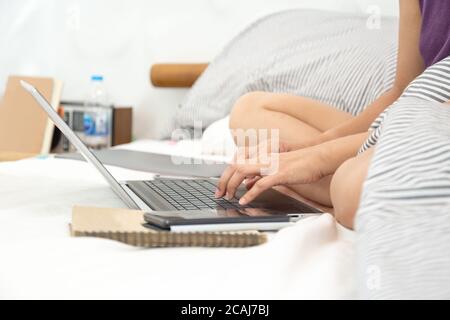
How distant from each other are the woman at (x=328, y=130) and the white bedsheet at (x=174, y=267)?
0.25ft

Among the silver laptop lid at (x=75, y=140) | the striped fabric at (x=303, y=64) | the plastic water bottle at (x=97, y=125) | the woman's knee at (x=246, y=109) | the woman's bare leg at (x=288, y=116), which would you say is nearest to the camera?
the silver laptop lid at (x=75, y=140)

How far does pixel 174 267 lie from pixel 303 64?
1295mm

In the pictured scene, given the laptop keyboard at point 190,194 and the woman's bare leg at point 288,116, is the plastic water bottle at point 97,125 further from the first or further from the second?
the laptop keyboard at point 190,194

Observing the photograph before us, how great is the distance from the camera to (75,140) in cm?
83

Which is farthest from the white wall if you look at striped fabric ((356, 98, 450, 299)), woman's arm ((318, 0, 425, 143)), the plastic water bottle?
striped fabric ((356, 98, 450, 299))

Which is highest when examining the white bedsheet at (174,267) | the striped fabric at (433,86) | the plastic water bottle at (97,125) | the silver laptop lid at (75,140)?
the plastic water bottle at (97,125)

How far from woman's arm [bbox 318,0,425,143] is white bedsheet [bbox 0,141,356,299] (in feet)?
1.34

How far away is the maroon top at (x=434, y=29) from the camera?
3.56ft

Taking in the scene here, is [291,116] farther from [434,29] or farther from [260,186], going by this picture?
[260,186]

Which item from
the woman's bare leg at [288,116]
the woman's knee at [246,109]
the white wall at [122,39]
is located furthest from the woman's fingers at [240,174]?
the white wall at [122,39]

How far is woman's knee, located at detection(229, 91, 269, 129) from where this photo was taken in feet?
4.48

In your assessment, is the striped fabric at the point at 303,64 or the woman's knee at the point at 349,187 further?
the striped fabric at the point at 303,64

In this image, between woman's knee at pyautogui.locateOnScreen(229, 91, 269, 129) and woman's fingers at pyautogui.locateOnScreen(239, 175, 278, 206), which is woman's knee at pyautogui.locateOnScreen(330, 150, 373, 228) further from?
woman's knee at pyautogui.locateOnScreen(229, 91, 269, 129)

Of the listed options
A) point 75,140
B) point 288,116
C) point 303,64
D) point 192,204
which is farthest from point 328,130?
point 303,64
